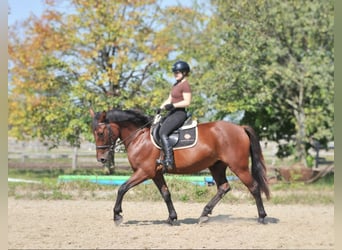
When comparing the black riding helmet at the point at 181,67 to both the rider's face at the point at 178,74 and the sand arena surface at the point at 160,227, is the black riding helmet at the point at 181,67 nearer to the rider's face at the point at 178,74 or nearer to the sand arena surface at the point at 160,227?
the rider's face at the point at 178,74

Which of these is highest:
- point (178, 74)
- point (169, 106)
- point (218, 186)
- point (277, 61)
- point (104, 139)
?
point (277, 61)

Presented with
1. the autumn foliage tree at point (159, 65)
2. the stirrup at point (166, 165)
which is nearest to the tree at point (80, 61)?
the autumn foliage tree at point (159, 65)

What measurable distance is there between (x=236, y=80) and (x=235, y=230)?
24.7ft

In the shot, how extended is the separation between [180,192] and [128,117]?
4.46ft

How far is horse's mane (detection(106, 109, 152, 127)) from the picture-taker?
6.39 m

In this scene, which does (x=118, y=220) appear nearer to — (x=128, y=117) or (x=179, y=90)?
(x=128, y=117)

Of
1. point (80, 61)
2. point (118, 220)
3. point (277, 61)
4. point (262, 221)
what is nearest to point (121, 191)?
point (118, 220)

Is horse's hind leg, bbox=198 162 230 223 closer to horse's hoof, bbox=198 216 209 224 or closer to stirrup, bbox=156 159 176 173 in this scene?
horse's hoof, bbox=198 216 209 224

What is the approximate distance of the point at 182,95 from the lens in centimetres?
584

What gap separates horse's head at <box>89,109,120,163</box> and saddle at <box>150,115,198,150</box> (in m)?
0.50

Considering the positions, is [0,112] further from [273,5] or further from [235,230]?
[273,5]

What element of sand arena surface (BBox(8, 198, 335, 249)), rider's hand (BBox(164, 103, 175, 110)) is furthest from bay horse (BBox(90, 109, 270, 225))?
rider's hand (BBox(164, 103, 175, 110))

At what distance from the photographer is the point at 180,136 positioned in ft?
21.0

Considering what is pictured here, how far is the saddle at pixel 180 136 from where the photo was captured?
636 cm
